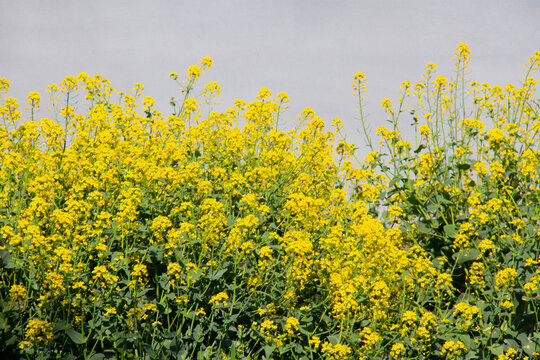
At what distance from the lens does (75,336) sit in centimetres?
347

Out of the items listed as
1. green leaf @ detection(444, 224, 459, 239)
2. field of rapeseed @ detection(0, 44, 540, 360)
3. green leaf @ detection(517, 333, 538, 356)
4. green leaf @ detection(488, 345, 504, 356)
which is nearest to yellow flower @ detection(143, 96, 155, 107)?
field of rapeseed @ detection(0, 44, 540, 360)

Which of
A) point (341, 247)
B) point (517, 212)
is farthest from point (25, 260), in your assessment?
point (517, 212)

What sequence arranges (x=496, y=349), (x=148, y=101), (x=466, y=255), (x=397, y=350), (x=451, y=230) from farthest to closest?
(x=148, y=101), (x=451, y=230), (x=466, y=255), (x=496, y=349), (x=397, y=350)

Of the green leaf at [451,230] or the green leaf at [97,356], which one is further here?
the green leaf at [451,230]

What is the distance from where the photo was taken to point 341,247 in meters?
4.20

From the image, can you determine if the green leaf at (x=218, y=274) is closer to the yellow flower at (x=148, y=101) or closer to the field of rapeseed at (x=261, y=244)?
the field of rapeseed at (x=261, y=244)

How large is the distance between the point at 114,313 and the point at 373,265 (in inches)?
74.1

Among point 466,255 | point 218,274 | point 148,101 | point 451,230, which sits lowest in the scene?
point 218,274

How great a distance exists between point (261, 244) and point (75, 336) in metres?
1.44

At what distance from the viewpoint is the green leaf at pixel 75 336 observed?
3.45 m

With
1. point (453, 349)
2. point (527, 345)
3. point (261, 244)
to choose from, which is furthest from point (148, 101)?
point (527, 345)

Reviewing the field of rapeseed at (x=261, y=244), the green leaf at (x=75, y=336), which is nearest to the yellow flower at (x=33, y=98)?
the field of rapeseed at (x=261, y=244)

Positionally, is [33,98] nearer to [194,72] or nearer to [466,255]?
[194,72]

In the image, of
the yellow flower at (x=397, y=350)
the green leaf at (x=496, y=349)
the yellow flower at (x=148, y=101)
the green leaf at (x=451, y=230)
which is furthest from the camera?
the yellow flower at (x=148, y=101)
